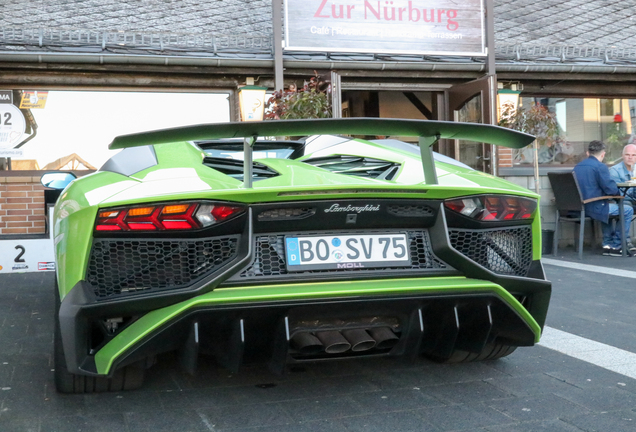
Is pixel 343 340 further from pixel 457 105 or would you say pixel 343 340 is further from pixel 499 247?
A: pixel 457 105

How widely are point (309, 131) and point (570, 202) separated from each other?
6.32m

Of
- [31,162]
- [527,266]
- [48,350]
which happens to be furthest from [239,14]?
[527,266]

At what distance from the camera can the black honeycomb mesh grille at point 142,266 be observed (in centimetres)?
205

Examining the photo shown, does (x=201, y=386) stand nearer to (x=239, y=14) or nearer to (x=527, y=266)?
(x=527, y=266)

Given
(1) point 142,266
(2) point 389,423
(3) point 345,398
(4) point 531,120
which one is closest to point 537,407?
(2) point 389,423

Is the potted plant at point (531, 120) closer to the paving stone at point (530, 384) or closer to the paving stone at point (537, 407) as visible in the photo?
the paving stone at point (530, 384)

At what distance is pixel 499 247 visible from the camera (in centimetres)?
240

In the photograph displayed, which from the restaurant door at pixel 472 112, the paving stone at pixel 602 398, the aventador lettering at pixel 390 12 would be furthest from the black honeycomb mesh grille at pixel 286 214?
the restaurant door at pixel 472 112

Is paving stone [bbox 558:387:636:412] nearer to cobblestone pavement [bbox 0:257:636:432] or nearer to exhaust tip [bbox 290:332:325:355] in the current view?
cobblestone pavement [bbox 0:257:636:432]

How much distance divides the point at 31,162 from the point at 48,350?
5756 mm

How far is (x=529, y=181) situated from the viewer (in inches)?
364

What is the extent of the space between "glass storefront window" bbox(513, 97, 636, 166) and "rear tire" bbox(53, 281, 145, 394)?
27.0 feet

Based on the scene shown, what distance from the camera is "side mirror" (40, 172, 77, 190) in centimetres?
319

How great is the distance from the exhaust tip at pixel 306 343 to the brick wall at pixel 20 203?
22.2 ft
